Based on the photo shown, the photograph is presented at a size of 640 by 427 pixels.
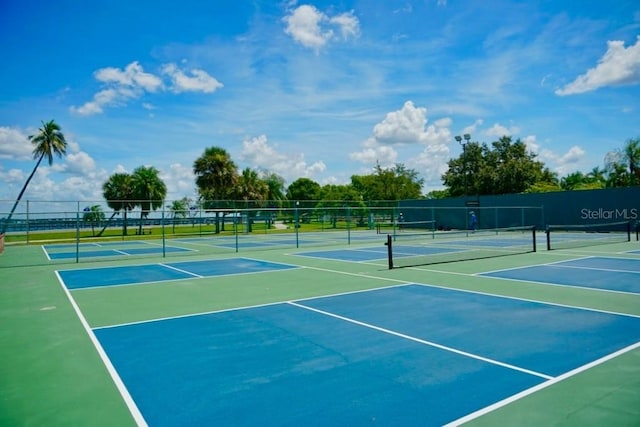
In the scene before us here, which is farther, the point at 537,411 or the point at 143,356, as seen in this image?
the point at 143,356

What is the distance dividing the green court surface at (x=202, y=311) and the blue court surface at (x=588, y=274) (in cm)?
23

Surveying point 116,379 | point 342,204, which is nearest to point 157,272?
point 116,379

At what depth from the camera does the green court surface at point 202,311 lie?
14.9 ft

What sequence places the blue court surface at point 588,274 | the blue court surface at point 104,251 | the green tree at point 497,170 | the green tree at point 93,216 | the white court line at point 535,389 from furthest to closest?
the green tree at point 497,170 < the green tree at point 93,216 < the blue court surface at point 104,251 < the blue court surface at point 588,274 < the white court line at point 535,389

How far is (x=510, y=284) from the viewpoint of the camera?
11.7 m

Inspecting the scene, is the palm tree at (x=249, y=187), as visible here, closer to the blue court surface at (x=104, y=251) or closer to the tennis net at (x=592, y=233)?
the blue court surface at (x=104, y=251)

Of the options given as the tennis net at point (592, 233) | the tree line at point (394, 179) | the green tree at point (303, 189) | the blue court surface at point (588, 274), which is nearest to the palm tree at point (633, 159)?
the tree line at point (394, 179)

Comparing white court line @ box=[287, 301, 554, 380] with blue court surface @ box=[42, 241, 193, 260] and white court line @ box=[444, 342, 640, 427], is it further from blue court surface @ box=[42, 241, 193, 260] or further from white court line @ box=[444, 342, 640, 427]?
blue court surface @ box=[42, 241, 193, 260]

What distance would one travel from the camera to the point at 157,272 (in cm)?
1595

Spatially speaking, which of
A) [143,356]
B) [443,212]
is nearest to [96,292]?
[143,356]

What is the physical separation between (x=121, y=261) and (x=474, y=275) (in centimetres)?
1471

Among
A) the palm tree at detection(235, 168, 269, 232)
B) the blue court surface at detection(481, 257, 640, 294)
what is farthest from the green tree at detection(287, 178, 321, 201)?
the blue court surface at detection(481, 257, 640, 294)

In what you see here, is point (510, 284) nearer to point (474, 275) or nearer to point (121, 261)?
point (474, 275)

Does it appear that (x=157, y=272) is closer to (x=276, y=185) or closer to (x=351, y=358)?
(x=351, y=358)
